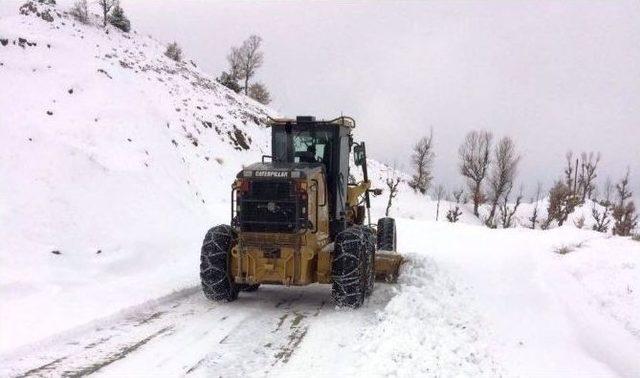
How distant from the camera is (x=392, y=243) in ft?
46.2

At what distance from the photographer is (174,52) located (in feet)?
185

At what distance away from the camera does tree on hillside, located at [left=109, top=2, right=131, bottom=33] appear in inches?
2018

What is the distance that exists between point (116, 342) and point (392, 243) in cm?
830

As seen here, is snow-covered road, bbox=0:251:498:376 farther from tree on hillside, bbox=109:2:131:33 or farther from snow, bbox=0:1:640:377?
tree on hillside, bbox=109:2:131:33

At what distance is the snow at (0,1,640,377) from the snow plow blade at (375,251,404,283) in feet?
0.79

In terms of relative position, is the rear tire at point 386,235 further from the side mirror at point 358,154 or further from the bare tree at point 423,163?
the bare tree at point 423,163

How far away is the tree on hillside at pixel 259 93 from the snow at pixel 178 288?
151 ft

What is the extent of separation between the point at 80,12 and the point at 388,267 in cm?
4484

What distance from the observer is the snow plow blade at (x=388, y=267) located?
36.0 feet

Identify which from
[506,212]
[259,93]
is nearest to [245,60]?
[259,93]

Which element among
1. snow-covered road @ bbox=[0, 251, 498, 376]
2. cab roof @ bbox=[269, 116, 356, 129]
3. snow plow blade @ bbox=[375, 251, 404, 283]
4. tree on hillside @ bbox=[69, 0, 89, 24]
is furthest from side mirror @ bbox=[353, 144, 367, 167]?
tree on hillside @ bbox=[69, 0, 89, 24]

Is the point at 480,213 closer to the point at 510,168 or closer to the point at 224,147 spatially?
the point at 510,168

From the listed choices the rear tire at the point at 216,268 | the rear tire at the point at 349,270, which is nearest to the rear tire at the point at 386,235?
the rear tire at the point at 349,270

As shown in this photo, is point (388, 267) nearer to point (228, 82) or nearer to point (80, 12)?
point (80, 12)
